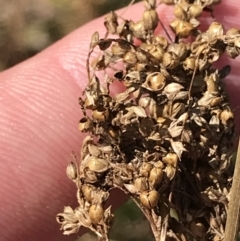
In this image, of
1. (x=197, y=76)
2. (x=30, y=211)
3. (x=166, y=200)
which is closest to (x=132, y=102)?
(x=197, y=76)

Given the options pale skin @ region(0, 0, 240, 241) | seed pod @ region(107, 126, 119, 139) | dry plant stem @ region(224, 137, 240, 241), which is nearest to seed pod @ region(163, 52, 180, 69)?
seed pod @ region(107, 126, 119, 139)

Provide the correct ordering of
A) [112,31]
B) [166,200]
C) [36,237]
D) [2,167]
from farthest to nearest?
[36,237]
[2,167]
[112,31]
[166,200]

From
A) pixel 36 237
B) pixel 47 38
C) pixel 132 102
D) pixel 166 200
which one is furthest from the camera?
pixel 47 38

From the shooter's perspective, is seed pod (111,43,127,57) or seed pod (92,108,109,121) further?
seed pod (111,43,127,57)

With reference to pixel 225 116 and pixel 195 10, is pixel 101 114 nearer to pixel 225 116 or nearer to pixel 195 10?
pixel 225 116

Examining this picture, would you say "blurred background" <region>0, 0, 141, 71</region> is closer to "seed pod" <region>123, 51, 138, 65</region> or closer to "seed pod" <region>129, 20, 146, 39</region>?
"seed pod" <region>129, 20, 146, 39</region>

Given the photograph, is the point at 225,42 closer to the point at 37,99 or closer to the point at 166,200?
the point at 166,200
